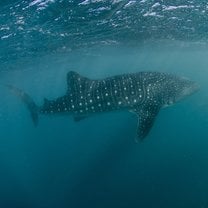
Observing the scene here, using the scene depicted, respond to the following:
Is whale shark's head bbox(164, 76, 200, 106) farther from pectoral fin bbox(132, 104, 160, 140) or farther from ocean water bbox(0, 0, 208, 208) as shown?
ocean water bbox(0, 0, 208, 208)

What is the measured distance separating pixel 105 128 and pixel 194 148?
17417mm

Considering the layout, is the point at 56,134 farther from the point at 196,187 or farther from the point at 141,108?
the point at 141,108

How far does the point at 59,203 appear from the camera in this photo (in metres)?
19.3

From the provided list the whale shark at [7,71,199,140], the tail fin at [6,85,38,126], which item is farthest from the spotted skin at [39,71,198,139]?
the tail fin at [6,85,38,126]

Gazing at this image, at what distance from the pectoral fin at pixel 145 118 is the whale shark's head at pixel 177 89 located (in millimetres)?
828

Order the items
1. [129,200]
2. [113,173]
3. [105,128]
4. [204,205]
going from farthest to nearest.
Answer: [105,128]
[113,173]
[129,200]
[204,205]

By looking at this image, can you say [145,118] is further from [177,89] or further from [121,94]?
[177,89]

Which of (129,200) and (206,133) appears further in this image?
(206,133)

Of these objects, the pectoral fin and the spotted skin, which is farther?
the spotted skin

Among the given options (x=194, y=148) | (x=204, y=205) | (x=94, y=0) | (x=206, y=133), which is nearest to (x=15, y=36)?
(x=94, y=0)

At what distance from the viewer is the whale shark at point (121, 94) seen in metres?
10.6

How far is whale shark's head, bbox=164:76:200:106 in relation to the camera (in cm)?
1130

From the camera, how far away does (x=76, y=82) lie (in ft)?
35.4

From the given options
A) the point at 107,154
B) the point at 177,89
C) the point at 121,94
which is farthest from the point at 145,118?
the point at 107,154
